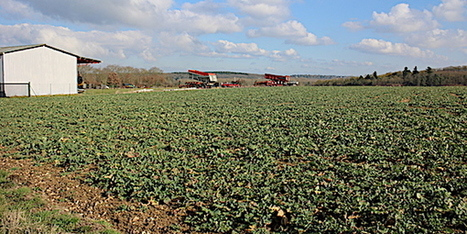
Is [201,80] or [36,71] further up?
[201,80]

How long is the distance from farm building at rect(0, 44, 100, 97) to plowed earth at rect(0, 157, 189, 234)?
1231 inches

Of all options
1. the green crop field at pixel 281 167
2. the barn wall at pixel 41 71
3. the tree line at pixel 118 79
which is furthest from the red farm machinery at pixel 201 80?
the green crop field at pixel 281 167

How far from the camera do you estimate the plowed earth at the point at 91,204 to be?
5.83 metres

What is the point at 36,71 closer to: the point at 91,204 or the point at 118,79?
the point at 91,204

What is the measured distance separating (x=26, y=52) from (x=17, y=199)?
35.5 metres

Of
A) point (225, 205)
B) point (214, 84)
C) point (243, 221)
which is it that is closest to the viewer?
point (243, 221)

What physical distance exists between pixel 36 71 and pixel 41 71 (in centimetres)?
57

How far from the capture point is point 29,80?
37.0 metres

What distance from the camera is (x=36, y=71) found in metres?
37.8

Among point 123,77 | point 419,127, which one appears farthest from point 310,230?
point 123,77

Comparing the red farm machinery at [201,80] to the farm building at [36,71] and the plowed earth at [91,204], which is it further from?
the plowed earth at [91,204]

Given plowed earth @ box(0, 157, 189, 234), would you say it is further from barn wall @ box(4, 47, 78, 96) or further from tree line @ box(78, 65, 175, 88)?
tree line @ box(78, 65, 175, 88)

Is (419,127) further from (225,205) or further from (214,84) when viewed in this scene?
(214,84)

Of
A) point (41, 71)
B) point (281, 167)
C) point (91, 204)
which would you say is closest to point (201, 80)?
point (41, 71)
